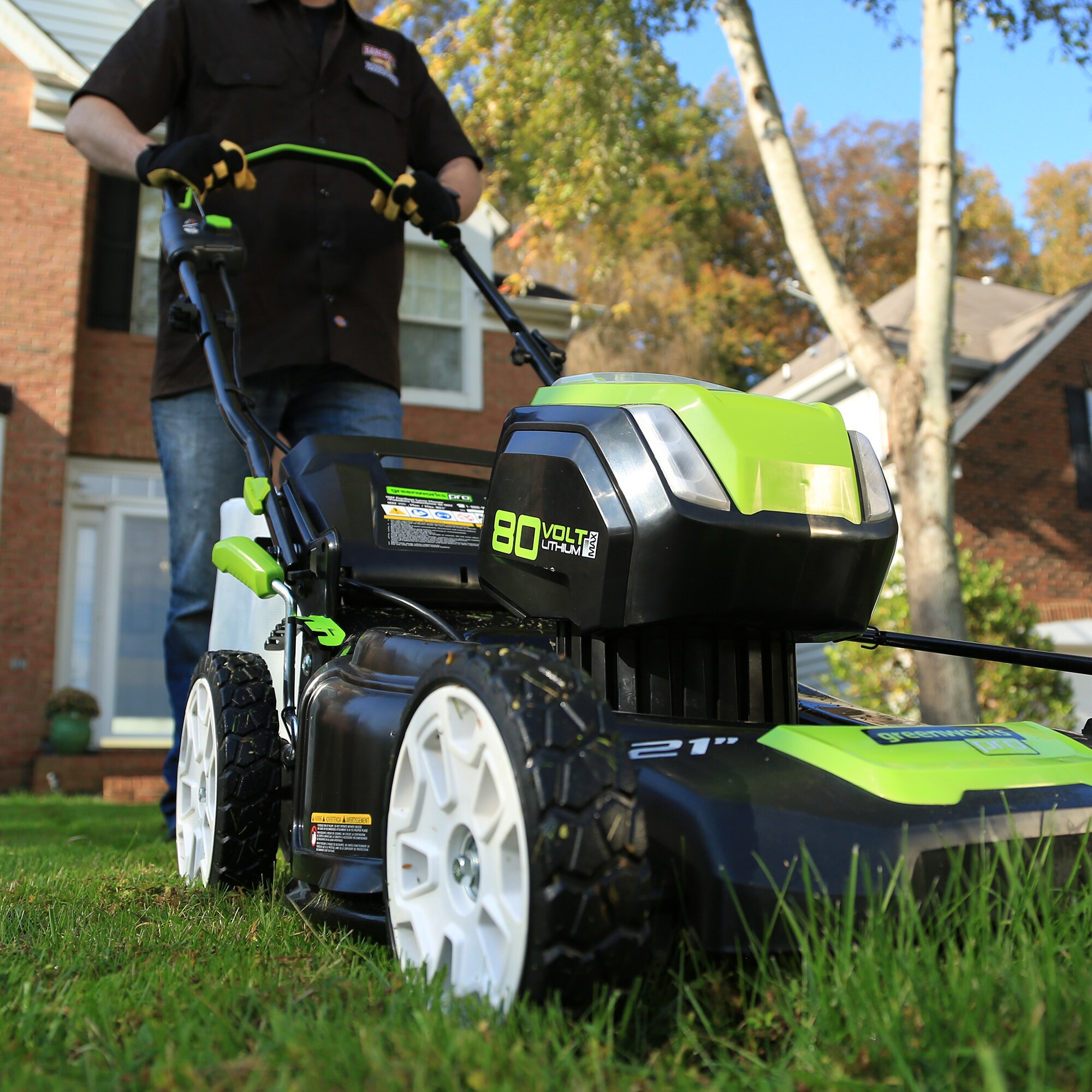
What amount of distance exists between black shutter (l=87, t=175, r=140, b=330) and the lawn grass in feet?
27.2

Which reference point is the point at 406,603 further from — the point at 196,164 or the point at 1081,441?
the point at 1081,441

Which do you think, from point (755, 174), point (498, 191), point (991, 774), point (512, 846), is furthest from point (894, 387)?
point (755, 174)

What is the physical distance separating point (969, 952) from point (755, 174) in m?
24.8

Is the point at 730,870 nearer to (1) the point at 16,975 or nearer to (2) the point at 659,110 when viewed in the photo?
(1) the point at 16,975

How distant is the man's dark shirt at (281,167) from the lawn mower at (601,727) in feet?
2.71

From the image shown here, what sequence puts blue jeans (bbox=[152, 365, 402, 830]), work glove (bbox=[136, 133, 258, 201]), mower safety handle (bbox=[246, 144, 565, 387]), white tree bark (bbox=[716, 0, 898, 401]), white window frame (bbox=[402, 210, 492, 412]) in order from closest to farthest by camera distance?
work glove (bbox=[136, 133, 258, 201]), mower safety handle (bbox=[246, 144, 565, 387]), blue jeans (bbox=[152, 365, 402, 830]), white tree bark (bbox=[716, 0, 898, 401]), white window frame (bbox=[402, 210, 492, 412])

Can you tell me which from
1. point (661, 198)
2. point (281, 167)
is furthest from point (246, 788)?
point (661, 198)

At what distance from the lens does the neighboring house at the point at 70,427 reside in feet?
26.9

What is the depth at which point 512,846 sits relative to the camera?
121cm

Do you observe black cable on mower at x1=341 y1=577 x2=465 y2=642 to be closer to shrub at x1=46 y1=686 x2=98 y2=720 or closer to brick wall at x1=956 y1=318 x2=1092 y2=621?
shrub at x1=46 y1=686 x2=98 y2=720

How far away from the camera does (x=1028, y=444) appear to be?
12609mm

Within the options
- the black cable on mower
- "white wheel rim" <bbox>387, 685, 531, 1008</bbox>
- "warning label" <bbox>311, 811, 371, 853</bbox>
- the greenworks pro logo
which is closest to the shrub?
the black cable on mower

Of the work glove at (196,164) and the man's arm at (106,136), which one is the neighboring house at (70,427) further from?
the work glove at (196,164)

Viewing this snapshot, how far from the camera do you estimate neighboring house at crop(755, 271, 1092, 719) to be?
12.2 meters
